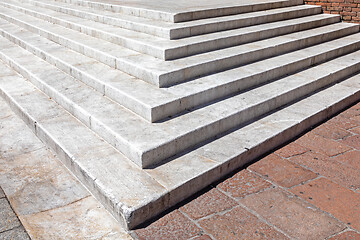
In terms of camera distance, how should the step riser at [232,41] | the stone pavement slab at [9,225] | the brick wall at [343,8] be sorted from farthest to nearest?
the brick wall at [343,8]
the step riser at [232,41]
the stone pavement slab at [9,225]

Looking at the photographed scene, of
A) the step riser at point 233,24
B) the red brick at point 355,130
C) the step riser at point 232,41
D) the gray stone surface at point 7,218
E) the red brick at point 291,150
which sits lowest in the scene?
the gray stone surface at point 7,218

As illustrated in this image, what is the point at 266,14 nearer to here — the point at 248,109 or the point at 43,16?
the point at 248,109

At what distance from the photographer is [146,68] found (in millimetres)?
4363

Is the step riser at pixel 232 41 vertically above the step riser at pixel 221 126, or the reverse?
the step riser at pixel 232 41

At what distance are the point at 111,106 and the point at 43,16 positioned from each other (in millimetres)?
4671

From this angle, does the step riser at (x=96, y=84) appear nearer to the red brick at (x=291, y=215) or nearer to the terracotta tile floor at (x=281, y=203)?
the terracotta tile floor at (x=281, y=203)

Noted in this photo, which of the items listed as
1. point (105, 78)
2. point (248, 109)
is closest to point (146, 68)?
point (105, 78)

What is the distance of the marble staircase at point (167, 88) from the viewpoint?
10.9 feet

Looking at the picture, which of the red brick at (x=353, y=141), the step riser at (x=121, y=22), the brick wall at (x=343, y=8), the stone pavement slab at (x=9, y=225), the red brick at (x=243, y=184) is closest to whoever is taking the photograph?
the stone pavement slab at (x=9, y=225)

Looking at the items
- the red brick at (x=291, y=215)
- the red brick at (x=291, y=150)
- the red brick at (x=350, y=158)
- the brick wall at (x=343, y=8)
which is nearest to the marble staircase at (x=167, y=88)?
the red brick at (x=291, y=150)

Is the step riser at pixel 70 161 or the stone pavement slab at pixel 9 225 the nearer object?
the stone pavement slab at pixel 9 225

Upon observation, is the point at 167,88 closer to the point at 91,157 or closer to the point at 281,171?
the point at 91,157

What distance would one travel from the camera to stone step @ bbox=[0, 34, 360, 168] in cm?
346

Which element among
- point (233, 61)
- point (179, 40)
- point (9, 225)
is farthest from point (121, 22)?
point (9, 225)
